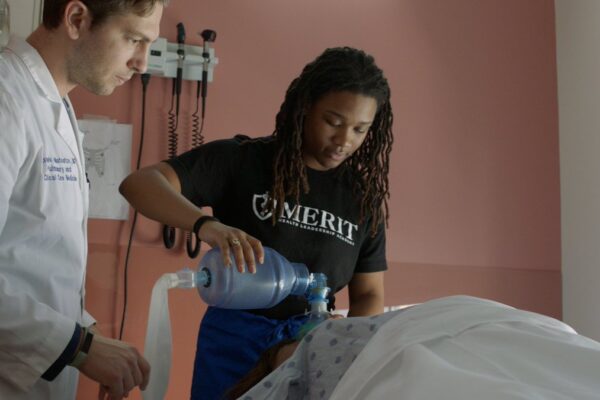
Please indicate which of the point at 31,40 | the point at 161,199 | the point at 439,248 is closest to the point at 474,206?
the point at 439,248

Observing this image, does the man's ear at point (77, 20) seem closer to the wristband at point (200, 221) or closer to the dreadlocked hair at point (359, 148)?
the wristband at point (200, 221)

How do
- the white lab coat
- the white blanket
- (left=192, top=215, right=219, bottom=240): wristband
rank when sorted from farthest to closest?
1. (left=192, top=215, right=219, bottom=240): wristband
2. the white lab coat
3. the white blanket

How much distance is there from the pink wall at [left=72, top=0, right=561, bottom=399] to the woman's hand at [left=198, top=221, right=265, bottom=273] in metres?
0.97

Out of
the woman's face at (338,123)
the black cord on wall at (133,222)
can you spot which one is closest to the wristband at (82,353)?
the woman's face at (338,123)

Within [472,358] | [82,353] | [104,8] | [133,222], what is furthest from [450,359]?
[133,222]

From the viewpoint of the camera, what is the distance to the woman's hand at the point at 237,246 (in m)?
1.33

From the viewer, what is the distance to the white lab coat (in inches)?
46.9

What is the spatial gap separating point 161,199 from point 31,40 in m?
0.39

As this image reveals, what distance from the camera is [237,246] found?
1333 mm

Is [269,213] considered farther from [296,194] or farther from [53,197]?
[53,197]

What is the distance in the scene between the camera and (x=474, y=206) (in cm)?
269

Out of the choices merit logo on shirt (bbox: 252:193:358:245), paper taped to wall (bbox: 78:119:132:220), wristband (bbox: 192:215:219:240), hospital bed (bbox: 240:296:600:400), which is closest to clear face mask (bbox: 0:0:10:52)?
wristband (bbox: 192:215:219:240)

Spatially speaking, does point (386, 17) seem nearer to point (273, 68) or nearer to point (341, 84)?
point (273, 68)

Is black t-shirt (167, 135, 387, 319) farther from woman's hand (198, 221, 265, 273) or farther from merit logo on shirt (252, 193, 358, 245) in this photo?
woman's hand (198, 221, 265, 273)
